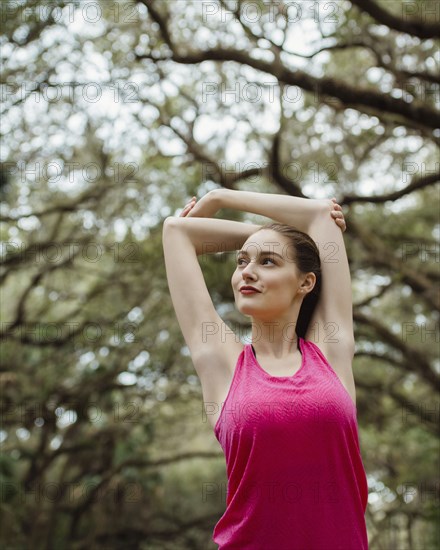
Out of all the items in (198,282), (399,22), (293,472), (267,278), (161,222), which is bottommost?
(161,222)

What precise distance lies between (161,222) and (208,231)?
802 cm

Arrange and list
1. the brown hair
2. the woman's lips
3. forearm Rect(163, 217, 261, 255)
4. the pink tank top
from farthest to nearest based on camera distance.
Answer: forearm Rect(163, 217, 261, 255)
the brown hair
the woman's lips
the pink tank top

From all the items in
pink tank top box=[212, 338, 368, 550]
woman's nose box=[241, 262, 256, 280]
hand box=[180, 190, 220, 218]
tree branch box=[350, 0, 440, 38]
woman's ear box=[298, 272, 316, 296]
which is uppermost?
woman's nose box=[241, 262, 256, 280]

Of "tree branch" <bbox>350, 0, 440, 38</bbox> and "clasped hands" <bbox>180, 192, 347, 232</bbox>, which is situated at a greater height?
"clasped hands" <bbox>180, 192, 347, 232</bbox>

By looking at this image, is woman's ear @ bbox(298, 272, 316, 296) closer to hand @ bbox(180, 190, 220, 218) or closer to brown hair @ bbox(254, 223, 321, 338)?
brown hair @ bbox(254, 223, 321, 338)

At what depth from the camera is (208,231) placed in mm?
2949

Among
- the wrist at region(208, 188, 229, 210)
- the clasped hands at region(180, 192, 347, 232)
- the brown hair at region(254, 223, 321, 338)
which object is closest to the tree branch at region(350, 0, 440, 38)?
the clasped hands at region(180, 192, 347, 232)

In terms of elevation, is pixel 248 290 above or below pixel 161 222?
above

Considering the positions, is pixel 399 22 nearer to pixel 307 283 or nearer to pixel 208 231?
pixel 208 231

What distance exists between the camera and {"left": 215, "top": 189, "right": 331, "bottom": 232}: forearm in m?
2.96

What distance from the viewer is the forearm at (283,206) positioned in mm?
2955

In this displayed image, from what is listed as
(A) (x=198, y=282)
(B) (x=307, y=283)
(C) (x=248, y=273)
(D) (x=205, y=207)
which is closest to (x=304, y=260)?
(B) (x=307, y=283)

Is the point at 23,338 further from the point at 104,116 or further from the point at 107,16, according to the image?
the point at 107,16

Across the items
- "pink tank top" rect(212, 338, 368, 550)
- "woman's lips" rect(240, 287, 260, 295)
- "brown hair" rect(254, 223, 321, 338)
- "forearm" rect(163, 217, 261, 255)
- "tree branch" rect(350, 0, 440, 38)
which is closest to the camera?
"pink tank top" rect(212, 338, 368, 550)
